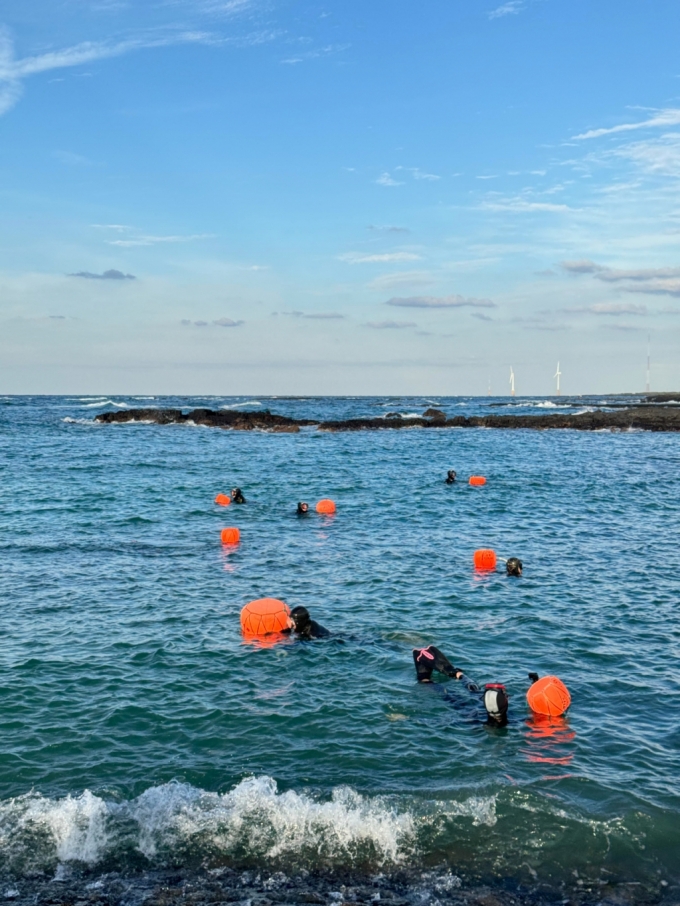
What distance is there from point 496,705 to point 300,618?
5.53m

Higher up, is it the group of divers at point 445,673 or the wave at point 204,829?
the group of divers at point 445,673

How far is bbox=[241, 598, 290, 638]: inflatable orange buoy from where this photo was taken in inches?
688

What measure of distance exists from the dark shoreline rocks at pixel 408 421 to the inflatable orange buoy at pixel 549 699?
61.4 meters

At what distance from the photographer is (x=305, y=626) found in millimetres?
17297

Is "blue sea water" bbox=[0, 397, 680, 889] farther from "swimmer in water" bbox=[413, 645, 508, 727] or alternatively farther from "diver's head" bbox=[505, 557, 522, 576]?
"diver's head" bbox=[505, 557, 522, 576]

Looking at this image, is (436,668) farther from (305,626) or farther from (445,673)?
(305,626)

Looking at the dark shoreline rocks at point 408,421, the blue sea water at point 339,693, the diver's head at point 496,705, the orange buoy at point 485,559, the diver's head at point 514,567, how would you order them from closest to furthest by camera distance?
the blue sea water at point 339,693, the diver's head at point 496,705, the diver's head at point 514,567, the orange buoy at point 485,559, the dark shoreline rocks at point 408,421

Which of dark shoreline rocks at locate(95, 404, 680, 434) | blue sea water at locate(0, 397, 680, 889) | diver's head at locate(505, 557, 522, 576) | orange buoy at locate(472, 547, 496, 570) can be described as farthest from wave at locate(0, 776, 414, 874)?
dark shoreline rocks at locate(95, 404, 680, 434)

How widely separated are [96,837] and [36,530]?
19.9 meters

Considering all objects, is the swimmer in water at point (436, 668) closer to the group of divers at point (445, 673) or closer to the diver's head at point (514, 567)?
the group of divers at point (445, 673)

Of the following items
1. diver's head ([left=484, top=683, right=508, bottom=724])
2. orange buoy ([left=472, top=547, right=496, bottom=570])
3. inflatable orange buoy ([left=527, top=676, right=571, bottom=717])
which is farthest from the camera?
orange buoy ([left=472, top=547, right=496, bottom=570])

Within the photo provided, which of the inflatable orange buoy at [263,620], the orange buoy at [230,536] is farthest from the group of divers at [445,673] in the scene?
the orange buoy at [230,536]

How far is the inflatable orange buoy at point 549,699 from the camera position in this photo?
13.3m

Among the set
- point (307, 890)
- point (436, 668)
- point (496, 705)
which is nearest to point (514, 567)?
point (436, 668)
